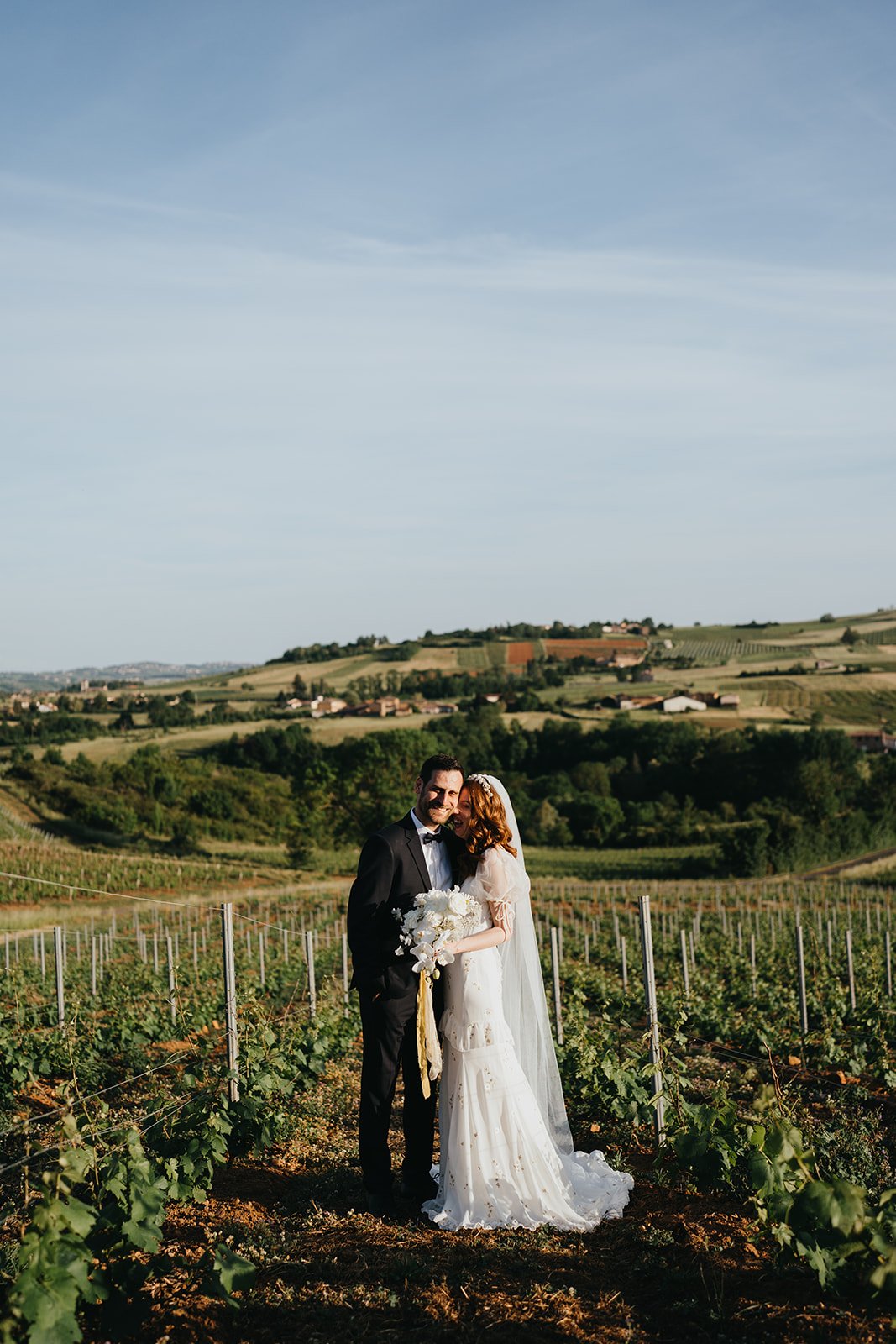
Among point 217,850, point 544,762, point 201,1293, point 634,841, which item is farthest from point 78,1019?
point 544,762

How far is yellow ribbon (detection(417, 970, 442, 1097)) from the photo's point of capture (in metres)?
4.70

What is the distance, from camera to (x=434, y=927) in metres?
4.54

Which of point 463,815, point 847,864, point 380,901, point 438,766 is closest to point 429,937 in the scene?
point 380,901

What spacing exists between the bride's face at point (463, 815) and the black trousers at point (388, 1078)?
647mm

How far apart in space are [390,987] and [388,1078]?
1.36ft

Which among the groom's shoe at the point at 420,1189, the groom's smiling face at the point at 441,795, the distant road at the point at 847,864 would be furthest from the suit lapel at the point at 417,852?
the distant road at the point at 847,864

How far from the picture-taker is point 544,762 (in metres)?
67.8

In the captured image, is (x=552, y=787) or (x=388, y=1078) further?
(x=552, y=787)

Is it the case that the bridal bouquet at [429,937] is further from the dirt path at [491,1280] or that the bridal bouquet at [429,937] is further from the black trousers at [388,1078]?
the dirt path at [491,1280]

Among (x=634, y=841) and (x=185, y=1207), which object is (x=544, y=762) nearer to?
(x=634, y=841)

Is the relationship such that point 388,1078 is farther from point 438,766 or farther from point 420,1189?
point 438,766

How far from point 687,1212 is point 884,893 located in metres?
28.0

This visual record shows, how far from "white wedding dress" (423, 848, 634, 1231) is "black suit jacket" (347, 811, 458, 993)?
27cm

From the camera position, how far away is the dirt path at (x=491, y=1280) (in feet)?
11.5
